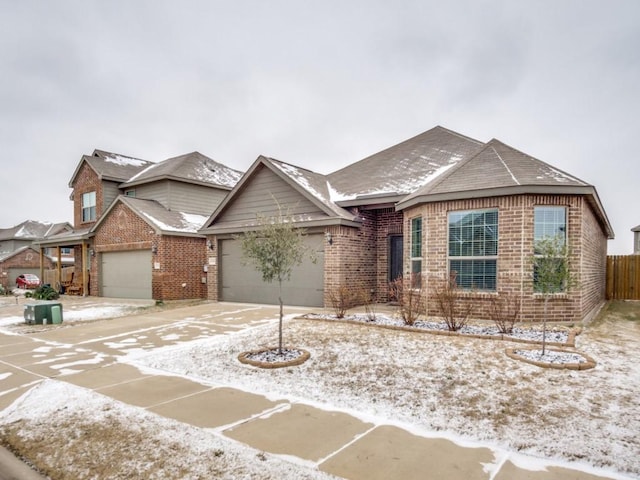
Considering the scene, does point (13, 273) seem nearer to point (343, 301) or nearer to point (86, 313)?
point (86, 313)

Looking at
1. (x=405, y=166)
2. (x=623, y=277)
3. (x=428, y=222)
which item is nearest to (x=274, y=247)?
(x=428, y=222)

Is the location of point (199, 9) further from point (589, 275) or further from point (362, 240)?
point (589, 275)

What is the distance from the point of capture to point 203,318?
37.3 ft

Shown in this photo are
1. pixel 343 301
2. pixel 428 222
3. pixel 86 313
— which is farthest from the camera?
pixel 86 313

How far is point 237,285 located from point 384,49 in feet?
34.8

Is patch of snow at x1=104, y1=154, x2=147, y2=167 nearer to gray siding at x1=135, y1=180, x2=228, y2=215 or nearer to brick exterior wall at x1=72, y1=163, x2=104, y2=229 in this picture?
brick exterior wall at x1=72, y1=163, x2=104, y2=229

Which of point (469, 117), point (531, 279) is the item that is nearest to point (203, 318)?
point (531, 279)

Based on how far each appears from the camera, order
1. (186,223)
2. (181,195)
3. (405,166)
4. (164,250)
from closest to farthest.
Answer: (405,166)
(164,250)
(186,223)
(181,195)

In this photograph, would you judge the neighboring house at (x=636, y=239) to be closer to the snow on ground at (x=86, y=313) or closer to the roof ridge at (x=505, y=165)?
the roof ridge at (x=505, y=165)

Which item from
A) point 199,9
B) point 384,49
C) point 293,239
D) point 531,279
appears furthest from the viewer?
point 384,49

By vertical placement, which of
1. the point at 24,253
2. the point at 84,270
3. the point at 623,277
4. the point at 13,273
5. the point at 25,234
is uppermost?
the point at 25,234

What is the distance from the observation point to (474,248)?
9445 millimetres

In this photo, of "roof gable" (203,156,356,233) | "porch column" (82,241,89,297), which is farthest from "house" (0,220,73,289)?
"roof gable" (203,156,356,233)

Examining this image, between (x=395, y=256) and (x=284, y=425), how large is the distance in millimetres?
10034
